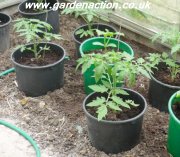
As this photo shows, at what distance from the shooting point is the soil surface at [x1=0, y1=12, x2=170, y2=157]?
2.77 meters

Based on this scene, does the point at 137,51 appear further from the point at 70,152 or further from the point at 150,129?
the point at 70,152

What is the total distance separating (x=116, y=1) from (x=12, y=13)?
4.73 ft

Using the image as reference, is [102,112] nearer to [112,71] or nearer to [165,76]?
[112,71]

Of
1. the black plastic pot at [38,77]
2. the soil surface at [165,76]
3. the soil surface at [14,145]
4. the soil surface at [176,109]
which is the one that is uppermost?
the soil surface at [176,109]

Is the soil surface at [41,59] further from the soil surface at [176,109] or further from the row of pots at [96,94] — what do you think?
the soil surface at [176,109]

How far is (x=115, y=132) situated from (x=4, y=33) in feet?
6.20

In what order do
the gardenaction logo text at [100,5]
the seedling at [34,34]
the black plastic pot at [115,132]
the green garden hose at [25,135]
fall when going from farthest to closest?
the gardenaction logo text at [100,5]
the seedling at [34,34]
the green garden hose at [25,135]
the black plastic pot at [115,132]

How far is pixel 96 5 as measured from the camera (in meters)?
3.80

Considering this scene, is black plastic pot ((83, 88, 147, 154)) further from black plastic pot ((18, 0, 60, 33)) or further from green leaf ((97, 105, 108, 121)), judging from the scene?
black plastic pot ((18, 0, 60, 33))

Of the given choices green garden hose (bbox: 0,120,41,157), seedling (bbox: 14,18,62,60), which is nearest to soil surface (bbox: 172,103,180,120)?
green garden hose (bbox: 0,120,41,157)

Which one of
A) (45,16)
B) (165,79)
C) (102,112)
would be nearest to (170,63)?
(165,79)

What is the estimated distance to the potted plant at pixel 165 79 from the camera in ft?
9.66

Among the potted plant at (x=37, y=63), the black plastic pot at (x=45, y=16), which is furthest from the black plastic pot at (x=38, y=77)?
the black plastic pot at (x=45, y=16)

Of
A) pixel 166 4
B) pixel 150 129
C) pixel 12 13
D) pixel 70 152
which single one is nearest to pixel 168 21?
pixel 166 4
